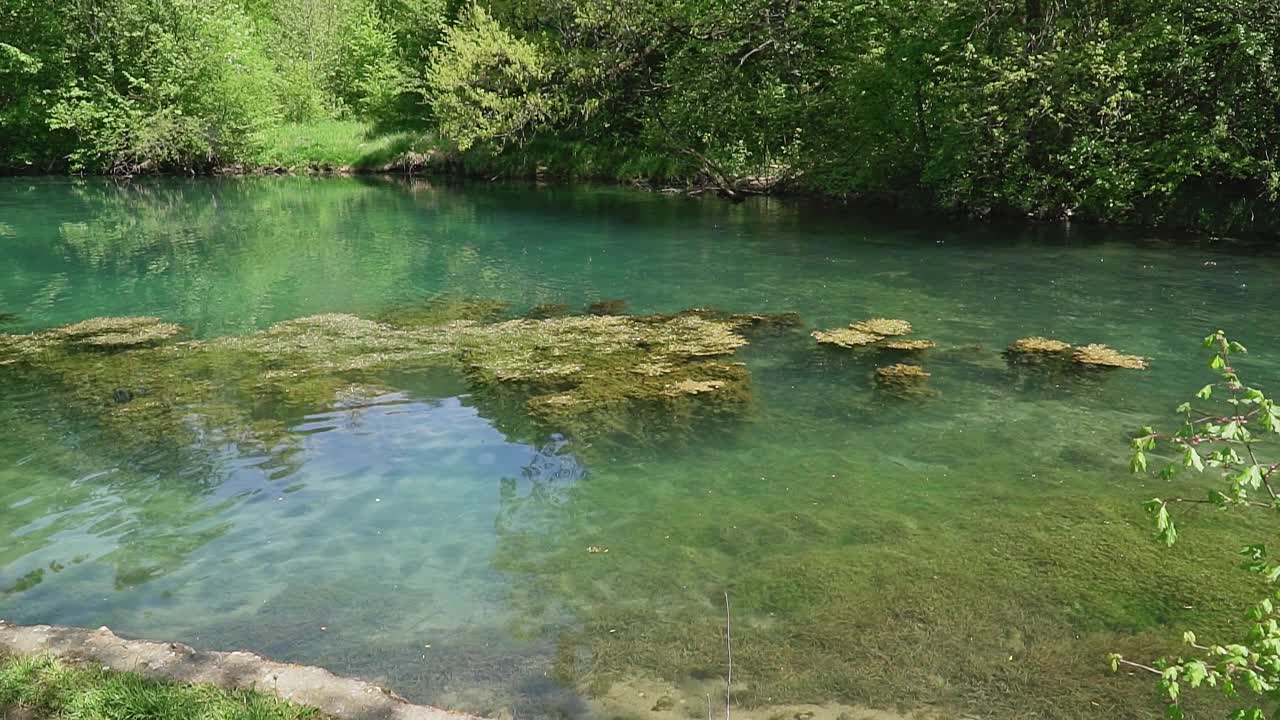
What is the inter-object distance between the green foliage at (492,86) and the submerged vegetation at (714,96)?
108 mm

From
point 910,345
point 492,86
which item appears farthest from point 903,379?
point 492,86

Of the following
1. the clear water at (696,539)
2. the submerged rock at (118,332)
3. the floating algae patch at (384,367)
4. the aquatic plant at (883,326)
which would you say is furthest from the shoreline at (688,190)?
the submerged rock at (118,332)

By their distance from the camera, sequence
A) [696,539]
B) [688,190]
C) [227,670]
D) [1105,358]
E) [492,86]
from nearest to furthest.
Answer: [227,670]
[696,539]
[1105,358]
[688,190]
[492,86]

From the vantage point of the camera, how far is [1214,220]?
74.3 ft

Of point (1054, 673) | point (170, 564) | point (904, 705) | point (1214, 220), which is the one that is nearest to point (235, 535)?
point (170, 564)

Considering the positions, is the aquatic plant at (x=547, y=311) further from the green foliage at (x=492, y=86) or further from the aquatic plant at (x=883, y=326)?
the green foliage at (x=492, y=86)

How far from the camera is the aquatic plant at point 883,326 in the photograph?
13.9 m

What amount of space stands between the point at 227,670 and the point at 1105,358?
37.2ft

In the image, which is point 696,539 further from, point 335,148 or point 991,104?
point 335,148

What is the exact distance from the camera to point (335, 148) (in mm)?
51125

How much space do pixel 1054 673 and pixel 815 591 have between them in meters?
1.60

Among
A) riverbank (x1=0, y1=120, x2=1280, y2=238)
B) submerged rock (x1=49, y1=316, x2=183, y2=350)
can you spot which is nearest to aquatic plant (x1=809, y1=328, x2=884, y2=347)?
submerged rock (x1=49, y1=316, x2=183, y2=350)

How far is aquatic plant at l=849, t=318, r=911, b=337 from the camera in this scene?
1390 cm

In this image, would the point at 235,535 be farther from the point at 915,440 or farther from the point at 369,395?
the point at 915,440
